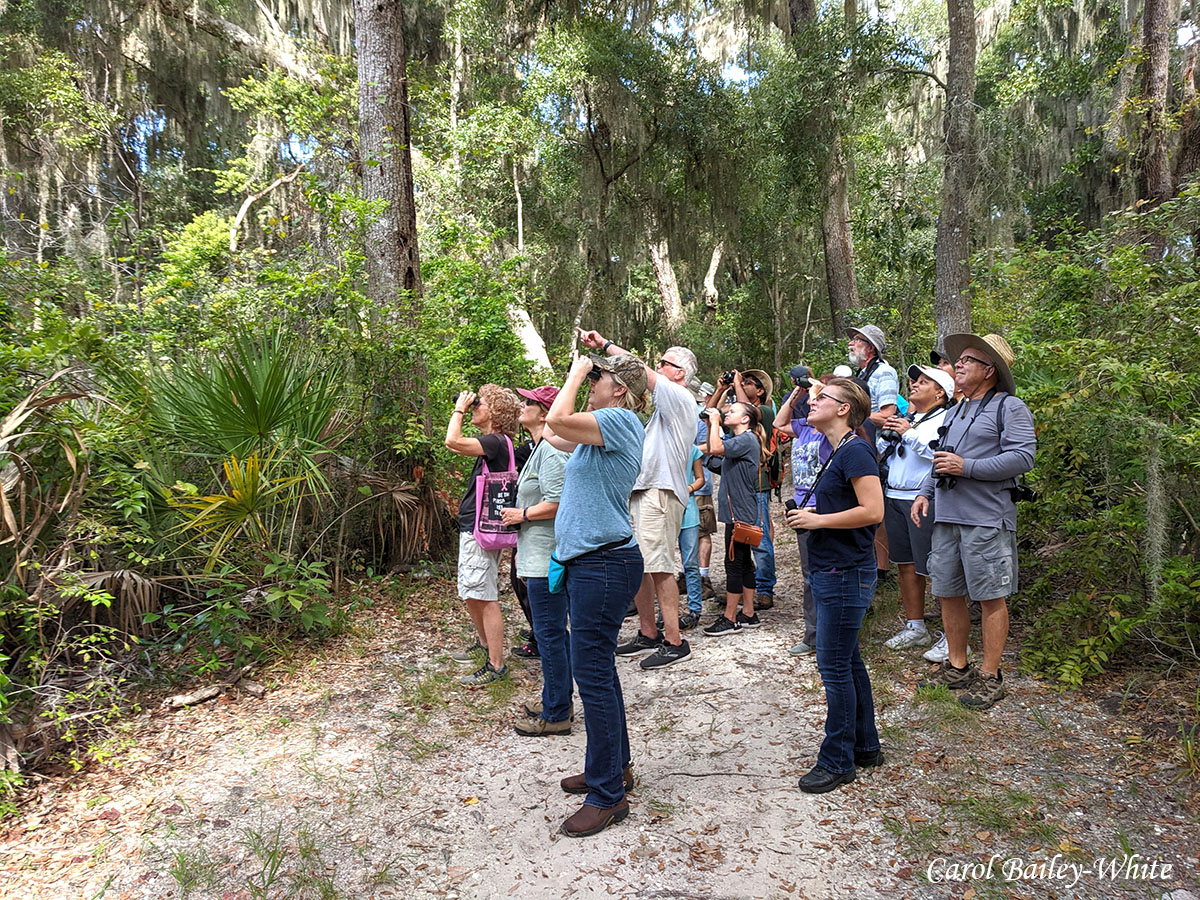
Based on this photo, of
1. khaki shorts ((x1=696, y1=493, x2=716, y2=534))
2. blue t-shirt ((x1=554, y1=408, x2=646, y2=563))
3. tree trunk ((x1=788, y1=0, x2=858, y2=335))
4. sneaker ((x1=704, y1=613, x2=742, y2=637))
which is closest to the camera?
blue t-shirt ((x1=554, y1=408, x2=646, y2=563))

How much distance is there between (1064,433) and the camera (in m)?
4.21

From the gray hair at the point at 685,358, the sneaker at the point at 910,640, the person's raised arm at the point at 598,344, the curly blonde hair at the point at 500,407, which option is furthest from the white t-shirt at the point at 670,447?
the sneaker at the point at 910,640

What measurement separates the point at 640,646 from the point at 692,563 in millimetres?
962

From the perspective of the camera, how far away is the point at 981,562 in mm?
3908

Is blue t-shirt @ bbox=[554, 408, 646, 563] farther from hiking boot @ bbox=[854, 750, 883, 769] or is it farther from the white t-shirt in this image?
the white t-shirt

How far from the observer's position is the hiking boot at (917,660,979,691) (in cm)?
412

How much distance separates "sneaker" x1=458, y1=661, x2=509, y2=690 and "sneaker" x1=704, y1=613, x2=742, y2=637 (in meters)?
1.57

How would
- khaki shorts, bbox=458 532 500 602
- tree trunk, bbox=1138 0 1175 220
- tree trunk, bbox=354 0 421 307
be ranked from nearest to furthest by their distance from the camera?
khaki shorts, bbox=458 532 500 602 < tree trunk, bbox=354 0 421 307 < tree trunk, bbox=1138 0 1175 220

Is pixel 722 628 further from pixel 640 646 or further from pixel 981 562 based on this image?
pixel 981 562

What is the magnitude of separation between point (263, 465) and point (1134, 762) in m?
5.09

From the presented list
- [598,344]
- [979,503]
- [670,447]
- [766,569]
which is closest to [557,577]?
[598,344]

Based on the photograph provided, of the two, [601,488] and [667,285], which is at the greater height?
[667,285]

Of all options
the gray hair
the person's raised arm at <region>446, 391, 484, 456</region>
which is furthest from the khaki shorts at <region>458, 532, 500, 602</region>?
the gray hair

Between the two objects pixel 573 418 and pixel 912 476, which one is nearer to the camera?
pixel 573 418
